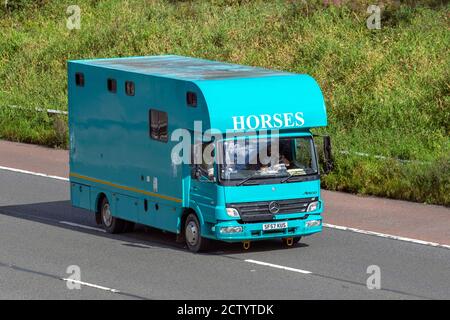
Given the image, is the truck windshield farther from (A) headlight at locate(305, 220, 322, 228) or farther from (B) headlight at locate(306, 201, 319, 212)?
(A) headlight at locate(305, 220, 322, 228)

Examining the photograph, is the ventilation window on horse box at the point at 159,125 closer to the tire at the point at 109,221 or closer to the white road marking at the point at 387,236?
the tire at the point at 109,221

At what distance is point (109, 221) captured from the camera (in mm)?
24375

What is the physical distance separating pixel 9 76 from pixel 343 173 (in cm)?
1586

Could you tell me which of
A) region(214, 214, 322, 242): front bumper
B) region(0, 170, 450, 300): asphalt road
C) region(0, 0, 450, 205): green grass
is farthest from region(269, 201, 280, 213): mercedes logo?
region(0, 0, 450, 205): green grass

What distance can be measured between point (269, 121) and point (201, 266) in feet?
8.12

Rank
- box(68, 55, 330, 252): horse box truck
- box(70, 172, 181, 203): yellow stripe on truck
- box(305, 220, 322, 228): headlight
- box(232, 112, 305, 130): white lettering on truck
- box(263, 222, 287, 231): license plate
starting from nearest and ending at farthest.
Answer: box(232, 112, 305, 130): white lettering on truck
box(68, 55, 330, 252): horse box truck
box(263, 222, 287, 231): license plate
box(305, 220, 322, 228): headlight
box(70, 172, 181, 203): yellow stripe on truck

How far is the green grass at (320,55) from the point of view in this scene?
2823cm

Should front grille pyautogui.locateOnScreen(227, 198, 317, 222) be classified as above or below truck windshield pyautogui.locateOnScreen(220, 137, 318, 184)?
below

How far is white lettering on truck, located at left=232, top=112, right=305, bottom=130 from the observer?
21.0 m

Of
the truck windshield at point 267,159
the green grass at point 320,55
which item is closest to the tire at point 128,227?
the truck windshield at point 267,159

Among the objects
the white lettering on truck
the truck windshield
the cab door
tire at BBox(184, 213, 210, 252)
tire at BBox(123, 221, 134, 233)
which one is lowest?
tire at BBox(123, 221, 134, 233)

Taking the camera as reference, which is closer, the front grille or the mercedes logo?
the front grille

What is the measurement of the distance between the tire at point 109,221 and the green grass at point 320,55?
555cm

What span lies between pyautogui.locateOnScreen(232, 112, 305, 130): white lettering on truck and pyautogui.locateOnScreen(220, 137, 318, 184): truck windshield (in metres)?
0.33
